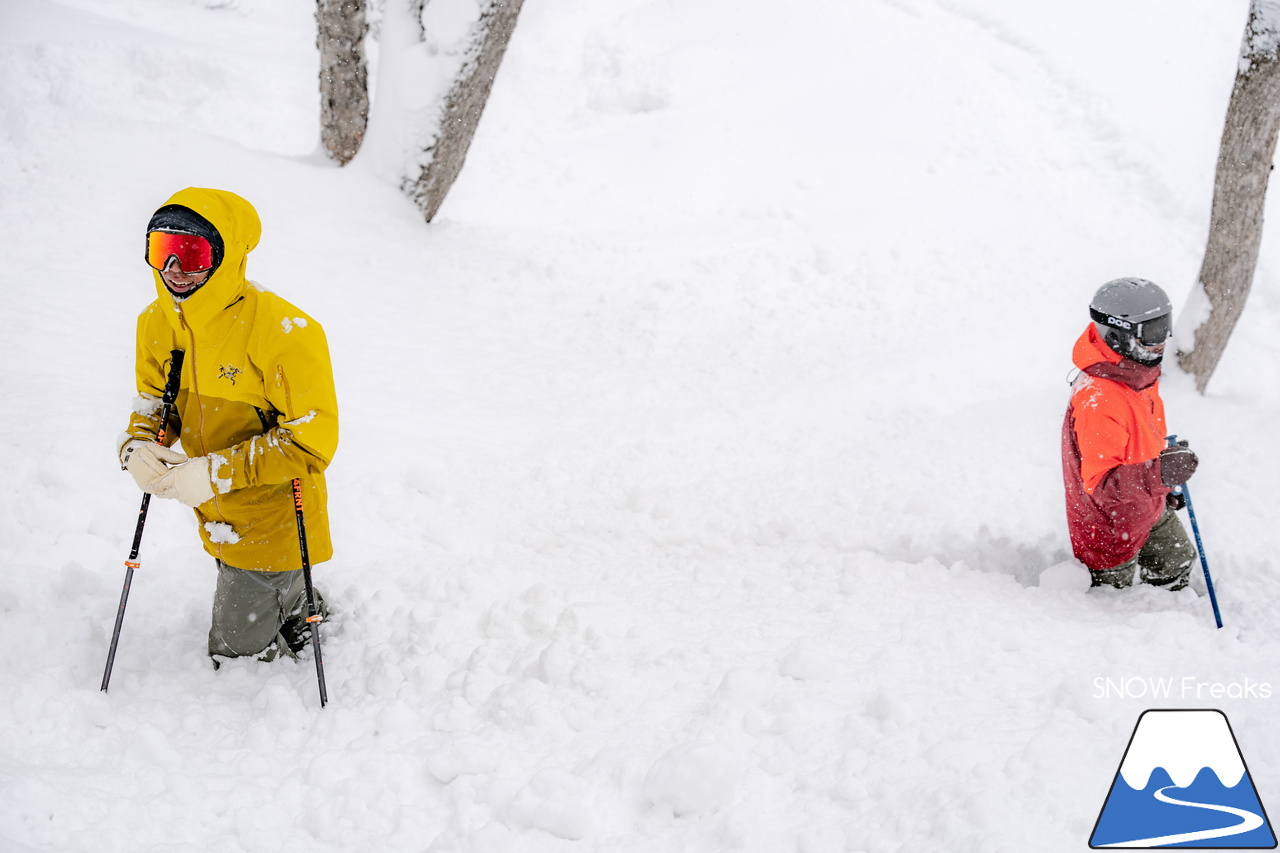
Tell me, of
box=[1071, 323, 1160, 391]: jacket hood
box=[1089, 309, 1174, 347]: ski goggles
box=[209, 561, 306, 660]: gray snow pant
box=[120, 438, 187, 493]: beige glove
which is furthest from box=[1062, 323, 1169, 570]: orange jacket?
box=[120, 438, 187, 493]: beige glove

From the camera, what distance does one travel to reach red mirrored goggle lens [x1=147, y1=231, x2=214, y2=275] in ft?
9.37

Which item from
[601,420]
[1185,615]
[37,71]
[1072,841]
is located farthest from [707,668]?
[37,71]

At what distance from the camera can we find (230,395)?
3.16 meters

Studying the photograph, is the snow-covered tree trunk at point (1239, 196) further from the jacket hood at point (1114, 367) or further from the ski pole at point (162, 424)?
the ski pole at point (162, 424)

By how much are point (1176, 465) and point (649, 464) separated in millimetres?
3175

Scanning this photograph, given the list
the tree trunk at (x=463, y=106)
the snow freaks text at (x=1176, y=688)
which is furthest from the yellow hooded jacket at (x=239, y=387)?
the tree trunk at (x=463, y=106)

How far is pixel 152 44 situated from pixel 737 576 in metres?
11.0

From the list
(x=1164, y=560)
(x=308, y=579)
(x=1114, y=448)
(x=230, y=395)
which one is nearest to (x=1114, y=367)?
(x=1114, y=448)

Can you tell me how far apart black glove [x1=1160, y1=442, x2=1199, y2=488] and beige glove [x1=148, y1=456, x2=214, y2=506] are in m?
3.88

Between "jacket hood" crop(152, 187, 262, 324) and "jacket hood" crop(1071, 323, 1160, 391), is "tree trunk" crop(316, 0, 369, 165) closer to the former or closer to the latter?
"jacket hood" crop(152, 187, 262, 324)

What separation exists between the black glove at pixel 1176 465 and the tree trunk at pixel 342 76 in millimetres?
8073

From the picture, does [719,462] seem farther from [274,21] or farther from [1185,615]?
[274,21]

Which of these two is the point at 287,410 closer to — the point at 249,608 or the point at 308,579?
the point at 308,579

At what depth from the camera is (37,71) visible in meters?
8.59
